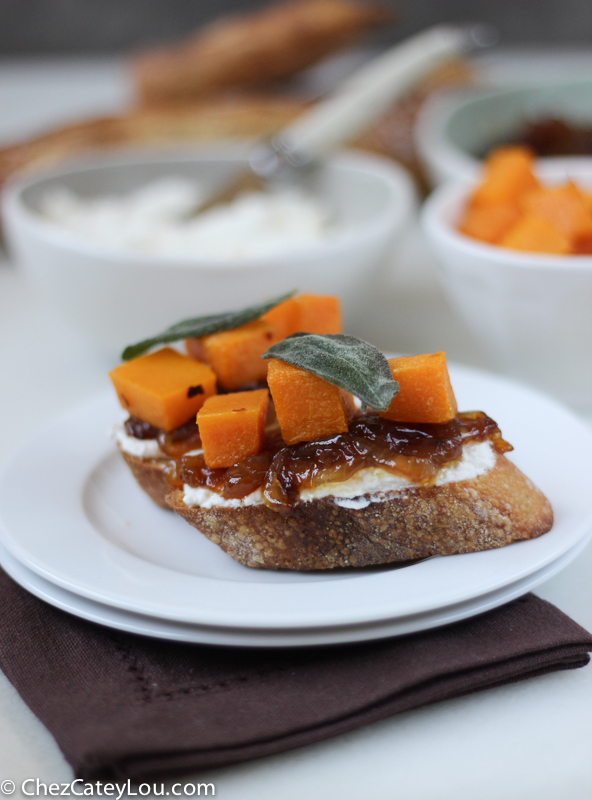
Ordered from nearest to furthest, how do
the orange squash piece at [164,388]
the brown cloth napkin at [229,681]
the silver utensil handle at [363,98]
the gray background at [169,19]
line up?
1. the brown cloth napkin at [229,681]
2. the orange squash piece at [164,388]
3. the silver utensil handle at [363,98]
4. the gray background at [169,19]

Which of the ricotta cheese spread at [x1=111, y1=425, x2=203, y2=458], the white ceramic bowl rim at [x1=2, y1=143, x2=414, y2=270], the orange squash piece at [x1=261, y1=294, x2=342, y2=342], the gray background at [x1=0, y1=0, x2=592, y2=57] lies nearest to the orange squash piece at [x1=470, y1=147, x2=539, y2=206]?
the white ceramic bowl rim at [x1=2, y1=143, x2=414, y2=270]

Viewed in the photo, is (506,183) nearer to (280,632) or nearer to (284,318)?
(284,318)

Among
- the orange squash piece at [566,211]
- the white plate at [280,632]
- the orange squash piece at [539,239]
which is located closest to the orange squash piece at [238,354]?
the white plate at [280,632]

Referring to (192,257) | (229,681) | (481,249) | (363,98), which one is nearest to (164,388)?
(229,681)

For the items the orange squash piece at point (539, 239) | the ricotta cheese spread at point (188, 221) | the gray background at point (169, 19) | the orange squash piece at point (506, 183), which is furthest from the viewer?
the gray background at point (169, 19)

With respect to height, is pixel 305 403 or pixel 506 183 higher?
pixel 305 403

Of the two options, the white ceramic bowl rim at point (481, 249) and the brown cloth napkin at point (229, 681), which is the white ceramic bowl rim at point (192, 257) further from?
the brown cloth napkin at point (229, 681)
